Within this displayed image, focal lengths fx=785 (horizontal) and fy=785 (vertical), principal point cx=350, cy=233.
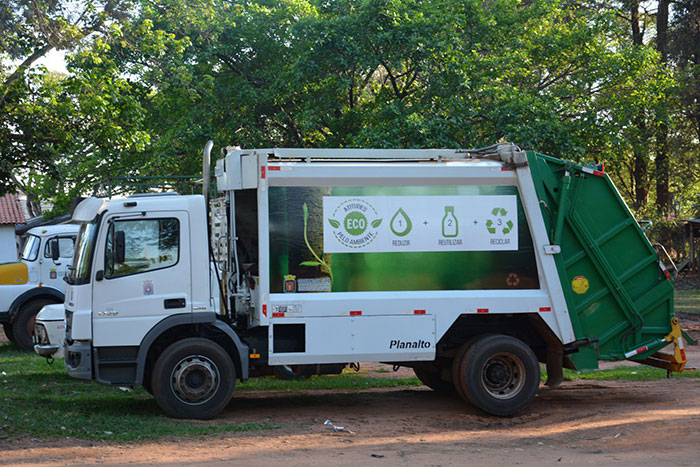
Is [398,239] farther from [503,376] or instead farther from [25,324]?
[25,324]

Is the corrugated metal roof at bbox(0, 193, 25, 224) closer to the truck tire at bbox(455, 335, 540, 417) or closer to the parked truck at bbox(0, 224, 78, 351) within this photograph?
the parked truck at bbox(0, 224, 78, 351)

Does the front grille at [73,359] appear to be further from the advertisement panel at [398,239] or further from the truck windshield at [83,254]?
the advertisement panel at [398,239]

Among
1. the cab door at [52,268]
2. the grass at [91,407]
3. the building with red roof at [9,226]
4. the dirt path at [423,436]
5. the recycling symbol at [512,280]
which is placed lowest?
the dirt path at [423,436]

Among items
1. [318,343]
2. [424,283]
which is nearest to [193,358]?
[318,343]

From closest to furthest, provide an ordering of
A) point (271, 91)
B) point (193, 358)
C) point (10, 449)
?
point (10, 449) < point (193, 358) < point (271, 91)

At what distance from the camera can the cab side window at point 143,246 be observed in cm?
848

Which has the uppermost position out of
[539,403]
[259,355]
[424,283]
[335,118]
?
[335,118]

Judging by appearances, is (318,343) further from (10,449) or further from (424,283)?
(10,449)

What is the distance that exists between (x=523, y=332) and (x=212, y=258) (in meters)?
3.78

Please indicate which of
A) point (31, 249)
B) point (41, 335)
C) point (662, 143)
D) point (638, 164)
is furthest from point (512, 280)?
point (638, 164)

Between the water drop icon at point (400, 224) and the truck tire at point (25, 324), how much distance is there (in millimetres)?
8813

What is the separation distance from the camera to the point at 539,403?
9938 mm

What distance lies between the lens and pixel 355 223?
28.5 ft

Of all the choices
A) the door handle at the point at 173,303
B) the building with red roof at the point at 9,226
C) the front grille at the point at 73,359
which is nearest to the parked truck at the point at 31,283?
the front grille at the point at 73,359
